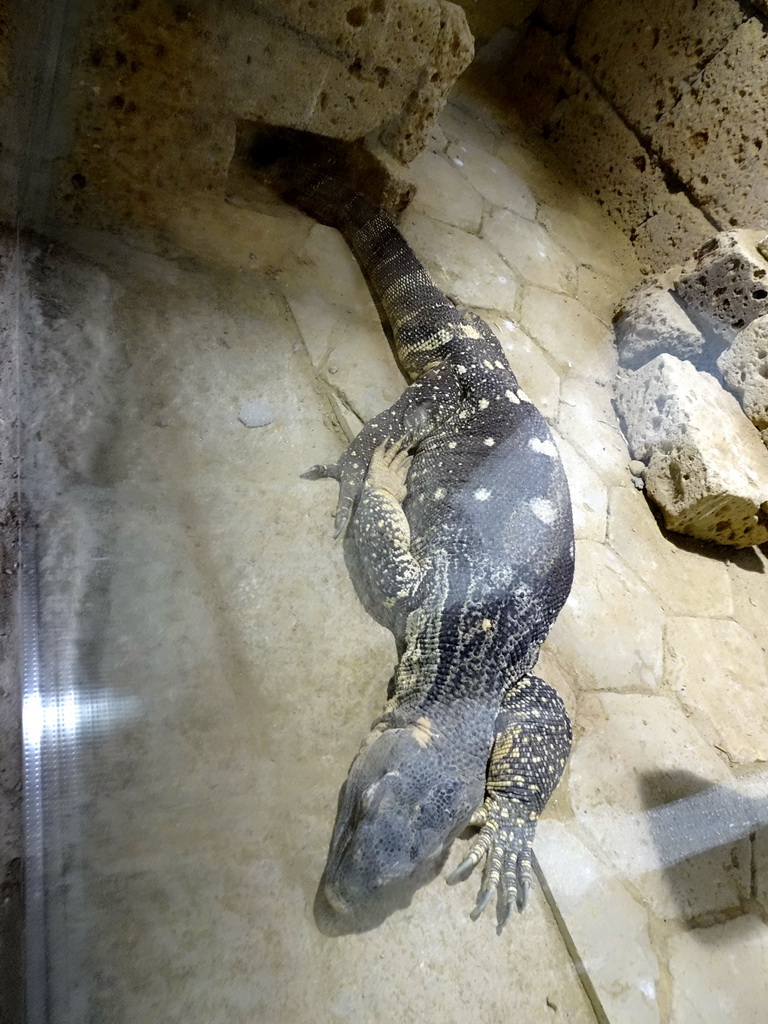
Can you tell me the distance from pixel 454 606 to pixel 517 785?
825 millimetres

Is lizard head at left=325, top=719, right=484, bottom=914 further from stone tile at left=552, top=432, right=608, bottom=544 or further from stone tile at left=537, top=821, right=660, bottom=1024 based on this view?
stone tile at left=552, top=432, right=608, bottom=544

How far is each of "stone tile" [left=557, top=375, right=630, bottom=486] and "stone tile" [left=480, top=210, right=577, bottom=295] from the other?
3.51 ft

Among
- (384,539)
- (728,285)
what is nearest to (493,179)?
(728,285)

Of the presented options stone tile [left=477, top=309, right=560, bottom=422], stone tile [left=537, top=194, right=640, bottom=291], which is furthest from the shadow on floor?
stone tile [left=537, top=194, right=640, bottom=291]

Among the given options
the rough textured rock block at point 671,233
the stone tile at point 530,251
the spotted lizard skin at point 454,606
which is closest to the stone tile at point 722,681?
the spotted lizard skin at point 454,606

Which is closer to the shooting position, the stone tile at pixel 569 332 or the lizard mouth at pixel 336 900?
the lizard mouth at pixel 336 900

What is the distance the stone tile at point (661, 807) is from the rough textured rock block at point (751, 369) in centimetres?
251

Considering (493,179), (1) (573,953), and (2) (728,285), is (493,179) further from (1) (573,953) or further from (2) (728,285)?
(1) (573,953)

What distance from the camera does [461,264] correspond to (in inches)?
183

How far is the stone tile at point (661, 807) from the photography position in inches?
102

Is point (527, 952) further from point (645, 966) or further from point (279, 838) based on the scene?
point (279, 838)

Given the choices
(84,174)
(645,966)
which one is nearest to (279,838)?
(645,966)

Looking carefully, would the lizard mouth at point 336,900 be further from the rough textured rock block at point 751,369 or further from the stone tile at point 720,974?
the rough textured rock block at point 751,369

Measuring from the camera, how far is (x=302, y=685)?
2508 millimetres
